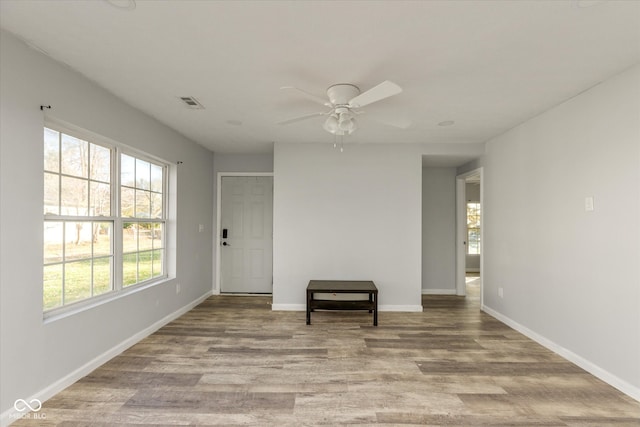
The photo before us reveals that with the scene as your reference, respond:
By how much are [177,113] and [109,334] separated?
2203mm

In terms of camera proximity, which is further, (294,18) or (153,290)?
(153,290)

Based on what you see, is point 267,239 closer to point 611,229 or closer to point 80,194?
point 80,194

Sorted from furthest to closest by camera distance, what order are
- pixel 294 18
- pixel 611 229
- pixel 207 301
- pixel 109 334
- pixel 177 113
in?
pixel 207 301 < pixel 177 113 < pixel 109 334 < pixel 611 229 < pixel 294 18

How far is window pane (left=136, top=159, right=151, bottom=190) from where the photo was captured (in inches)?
139

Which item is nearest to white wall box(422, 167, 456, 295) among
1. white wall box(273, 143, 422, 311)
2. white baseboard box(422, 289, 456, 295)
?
white baseboard box(422, 289, 456, 295)

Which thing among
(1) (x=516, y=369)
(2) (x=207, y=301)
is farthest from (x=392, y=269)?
(2) (x=207, y=301)

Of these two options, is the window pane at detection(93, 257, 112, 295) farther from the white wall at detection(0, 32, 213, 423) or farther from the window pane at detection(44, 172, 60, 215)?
the window pane at detection(44, 172, 60, 215)

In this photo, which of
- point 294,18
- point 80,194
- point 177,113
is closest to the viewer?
point 294,18

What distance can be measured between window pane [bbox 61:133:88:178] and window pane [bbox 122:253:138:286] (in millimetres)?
973

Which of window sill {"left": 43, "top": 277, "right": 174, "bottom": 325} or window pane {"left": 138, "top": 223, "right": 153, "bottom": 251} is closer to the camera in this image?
window sill {"left": 43, "top": 277, "right": 174, "bottom": 325}

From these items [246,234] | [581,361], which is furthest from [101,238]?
[581,361]

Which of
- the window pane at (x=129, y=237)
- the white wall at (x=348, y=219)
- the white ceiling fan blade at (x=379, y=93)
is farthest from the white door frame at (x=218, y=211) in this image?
the white ceiling fan blade at (x=379, y=93)

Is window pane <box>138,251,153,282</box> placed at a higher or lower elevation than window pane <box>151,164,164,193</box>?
lower

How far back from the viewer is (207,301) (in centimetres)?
503
